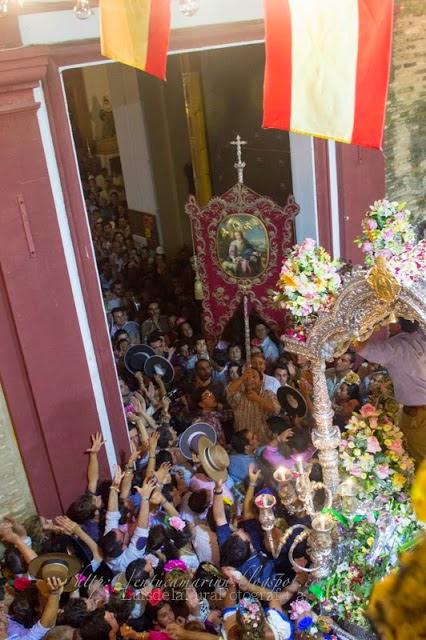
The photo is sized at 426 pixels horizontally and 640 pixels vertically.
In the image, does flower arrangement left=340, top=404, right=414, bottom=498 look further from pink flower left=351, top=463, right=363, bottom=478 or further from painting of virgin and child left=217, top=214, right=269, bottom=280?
painting of virgin and child left=217, top=214, right=269, bottom=280

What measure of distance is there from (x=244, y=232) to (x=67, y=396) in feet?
9.80

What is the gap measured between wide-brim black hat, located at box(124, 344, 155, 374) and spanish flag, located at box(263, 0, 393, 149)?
14.8 ft

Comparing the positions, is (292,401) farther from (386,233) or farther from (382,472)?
(386,233)

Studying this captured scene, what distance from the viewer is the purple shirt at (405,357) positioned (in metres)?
5.36

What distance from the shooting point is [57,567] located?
16.5 feet

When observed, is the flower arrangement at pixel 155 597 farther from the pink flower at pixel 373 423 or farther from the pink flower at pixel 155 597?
the pink flower at pixel 373 423

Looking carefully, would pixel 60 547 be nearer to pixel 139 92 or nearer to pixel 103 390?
pixel 103 390

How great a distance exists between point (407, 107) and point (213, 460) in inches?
225

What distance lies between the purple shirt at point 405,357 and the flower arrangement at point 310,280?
565mm

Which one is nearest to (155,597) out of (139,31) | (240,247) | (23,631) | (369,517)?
(23,631)

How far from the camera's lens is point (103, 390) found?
21.7 feet

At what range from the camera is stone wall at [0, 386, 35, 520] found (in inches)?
237

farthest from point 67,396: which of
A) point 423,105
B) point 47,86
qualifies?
point 423,105

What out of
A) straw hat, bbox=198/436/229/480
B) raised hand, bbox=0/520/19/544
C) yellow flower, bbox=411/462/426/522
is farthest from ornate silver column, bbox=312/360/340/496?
yellow flower, bbox=411/462/426/522
